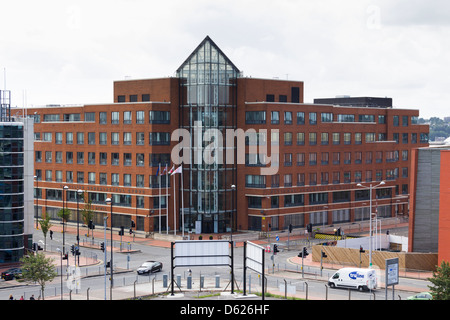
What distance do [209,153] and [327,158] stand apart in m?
21.3

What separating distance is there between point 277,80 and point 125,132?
25.0 m

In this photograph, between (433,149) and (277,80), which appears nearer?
(433,149)

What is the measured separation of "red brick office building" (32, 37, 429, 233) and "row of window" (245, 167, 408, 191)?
165 mm

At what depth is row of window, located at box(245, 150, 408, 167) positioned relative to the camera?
103000 millimetres

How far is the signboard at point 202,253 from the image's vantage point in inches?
2146

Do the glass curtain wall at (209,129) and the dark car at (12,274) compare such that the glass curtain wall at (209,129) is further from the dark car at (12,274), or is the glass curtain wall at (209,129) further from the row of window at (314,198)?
the dark car at (12,274)

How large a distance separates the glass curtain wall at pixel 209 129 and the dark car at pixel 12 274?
3470 centimetres

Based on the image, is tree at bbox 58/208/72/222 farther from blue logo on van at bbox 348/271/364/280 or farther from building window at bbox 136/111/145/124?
blue logo on van at bbox 348/271/364/280

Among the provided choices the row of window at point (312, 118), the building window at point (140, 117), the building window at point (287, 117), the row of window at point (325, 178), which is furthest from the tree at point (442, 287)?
the building window at point (140, 117)

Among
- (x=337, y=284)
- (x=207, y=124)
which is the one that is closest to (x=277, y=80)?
(x=207, y=124)

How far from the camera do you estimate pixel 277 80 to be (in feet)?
358

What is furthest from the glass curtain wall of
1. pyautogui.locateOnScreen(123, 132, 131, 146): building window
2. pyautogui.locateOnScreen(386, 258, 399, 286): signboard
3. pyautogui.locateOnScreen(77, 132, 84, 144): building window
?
pyautogui.locateOnScreen(386, 258, 399, 286): signboard
